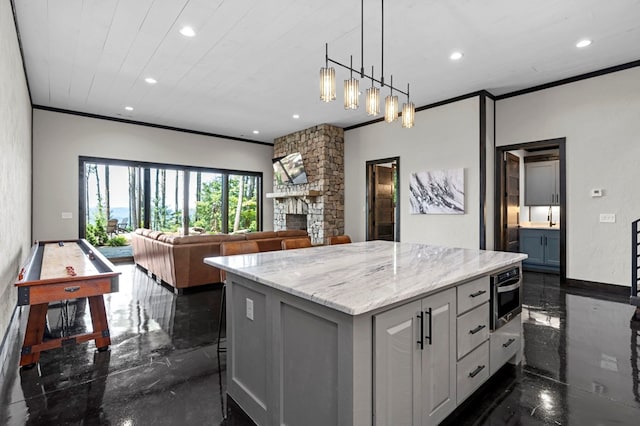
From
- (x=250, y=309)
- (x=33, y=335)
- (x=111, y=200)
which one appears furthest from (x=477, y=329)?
(x=111, y=200)

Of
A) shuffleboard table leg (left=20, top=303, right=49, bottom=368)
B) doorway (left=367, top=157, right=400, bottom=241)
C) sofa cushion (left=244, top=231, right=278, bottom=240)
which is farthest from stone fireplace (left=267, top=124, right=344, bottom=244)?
shuffleboard table leg (left=20, top=303, right=49, bottom=368)

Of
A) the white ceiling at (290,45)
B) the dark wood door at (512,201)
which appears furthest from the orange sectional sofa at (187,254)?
the dark wood door at (512,201)

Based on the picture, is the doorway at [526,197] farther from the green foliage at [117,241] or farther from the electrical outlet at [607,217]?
the green foliage at [117,241]

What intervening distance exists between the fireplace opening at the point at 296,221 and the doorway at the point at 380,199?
6.59 ft

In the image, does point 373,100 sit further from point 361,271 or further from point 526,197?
point 526,197

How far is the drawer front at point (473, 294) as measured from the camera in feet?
6.26

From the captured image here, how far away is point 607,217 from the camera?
4609 mm

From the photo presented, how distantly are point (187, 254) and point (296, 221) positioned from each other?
4356 millimetres

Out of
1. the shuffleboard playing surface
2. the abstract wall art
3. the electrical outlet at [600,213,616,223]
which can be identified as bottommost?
the shuffleboard playing surface

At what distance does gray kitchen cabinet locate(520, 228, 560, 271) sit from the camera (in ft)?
19.6

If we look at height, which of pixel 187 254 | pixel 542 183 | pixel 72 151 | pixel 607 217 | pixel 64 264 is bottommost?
pixel 187 254

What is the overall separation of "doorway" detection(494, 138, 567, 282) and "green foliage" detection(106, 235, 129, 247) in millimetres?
8051

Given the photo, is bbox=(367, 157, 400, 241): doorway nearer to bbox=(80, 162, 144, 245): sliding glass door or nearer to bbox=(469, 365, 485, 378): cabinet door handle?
bbox=(469, 365, 485, 378): cabinet door handle

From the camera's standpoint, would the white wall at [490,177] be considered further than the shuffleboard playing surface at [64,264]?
Yes
